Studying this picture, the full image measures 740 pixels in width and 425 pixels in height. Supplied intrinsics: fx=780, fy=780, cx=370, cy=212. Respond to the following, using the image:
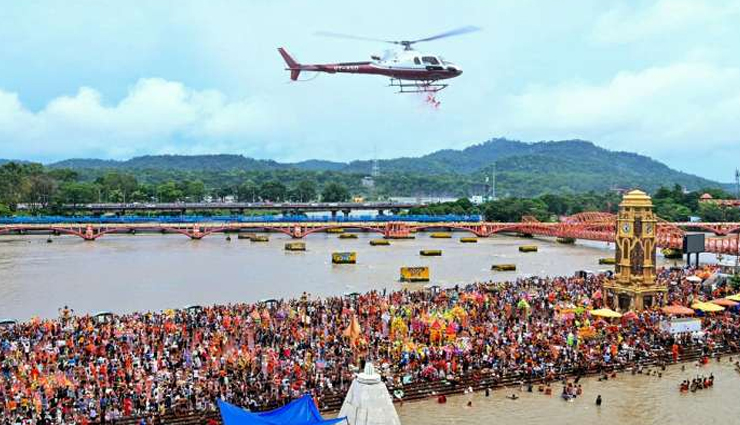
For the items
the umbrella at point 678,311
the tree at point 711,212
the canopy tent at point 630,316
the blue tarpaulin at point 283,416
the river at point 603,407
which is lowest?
the river at point 603,407

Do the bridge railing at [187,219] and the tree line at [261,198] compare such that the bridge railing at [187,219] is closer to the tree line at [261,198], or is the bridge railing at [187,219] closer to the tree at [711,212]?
the tree line at [261,198]

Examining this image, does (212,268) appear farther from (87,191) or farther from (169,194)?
(169,194)

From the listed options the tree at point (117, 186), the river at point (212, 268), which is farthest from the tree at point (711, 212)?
the tree at point (117, 186)

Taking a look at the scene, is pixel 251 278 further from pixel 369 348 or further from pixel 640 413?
pixel 640 413

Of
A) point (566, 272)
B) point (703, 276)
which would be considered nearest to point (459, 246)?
point (566, 272)

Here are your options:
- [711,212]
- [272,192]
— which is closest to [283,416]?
[711,212]

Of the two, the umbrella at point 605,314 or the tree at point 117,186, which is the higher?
the tree at point 117,186

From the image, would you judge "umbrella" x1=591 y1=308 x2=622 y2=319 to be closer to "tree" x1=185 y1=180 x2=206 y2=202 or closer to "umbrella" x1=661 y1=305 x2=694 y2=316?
"umbrella" x1=661 y1=305 x2=694 y2=316

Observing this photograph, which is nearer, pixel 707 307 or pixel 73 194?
pixel 707 307
